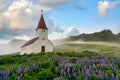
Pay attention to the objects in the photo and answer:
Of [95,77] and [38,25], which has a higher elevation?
[38,25]

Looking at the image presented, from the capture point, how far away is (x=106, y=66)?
10.1 m

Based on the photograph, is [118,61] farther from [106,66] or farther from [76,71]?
[76,71]

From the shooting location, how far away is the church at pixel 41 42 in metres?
134

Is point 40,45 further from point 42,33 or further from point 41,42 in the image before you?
point 42,33

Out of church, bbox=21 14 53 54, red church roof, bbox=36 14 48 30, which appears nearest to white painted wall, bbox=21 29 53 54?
church, bbox=21 14 53 54

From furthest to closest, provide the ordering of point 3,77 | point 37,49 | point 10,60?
point 37,49
point 10,60
point 3,77

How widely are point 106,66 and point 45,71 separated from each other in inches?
78.6

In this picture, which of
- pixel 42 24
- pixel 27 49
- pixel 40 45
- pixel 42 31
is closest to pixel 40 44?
pixel 40 45

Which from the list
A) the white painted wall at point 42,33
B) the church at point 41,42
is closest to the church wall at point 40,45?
the church at point 41,42

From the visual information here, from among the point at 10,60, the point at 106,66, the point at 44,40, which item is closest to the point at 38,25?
the point at 44,40

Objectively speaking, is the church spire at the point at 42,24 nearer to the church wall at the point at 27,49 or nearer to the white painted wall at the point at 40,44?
the white painted wall at the point at 40,44

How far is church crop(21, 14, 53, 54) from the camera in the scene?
133875 millimetres

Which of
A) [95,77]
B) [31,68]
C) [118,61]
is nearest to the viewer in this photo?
[95,77]

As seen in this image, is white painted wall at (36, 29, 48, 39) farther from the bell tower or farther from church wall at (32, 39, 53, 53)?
church wall at (32, 39, 53, 53)
